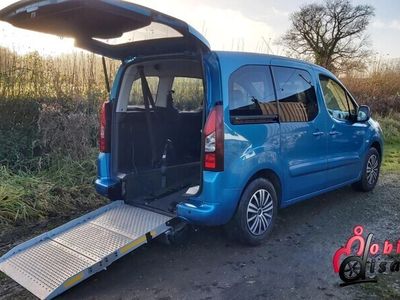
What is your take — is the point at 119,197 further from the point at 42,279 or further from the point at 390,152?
the point at 390,152

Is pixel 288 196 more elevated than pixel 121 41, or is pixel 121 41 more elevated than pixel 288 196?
pixel 121 41

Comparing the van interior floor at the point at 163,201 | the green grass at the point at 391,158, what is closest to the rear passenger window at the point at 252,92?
the van interior floor at the point at 163,201

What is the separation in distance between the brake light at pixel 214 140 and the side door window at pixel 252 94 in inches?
6.4

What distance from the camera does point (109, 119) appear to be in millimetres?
4133

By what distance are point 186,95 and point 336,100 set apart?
6.61 feet

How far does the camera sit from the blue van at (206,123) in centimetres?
324

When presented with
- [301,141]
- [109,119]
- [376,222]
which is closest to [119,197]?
[109,119]

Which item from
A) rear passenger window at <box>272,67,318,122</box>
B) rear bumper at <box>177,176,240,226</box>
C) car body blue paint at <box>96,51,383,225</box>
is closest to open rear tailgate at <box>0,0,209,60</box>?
car body blue paint at <box>96,51,383,225</box>

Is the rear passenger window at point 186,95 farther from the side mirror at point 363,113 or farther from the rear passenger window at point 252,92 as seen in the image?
the side mirror at point 363,113

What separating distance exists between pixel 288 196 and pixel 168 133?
165cm

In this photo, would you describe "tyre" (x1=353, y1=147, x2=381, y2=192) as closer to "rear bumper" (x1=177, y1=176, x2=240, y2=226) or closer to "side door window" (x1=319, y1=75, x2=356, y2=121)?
"side door window" (x1=319, y1=75, x2=356, y2=121)

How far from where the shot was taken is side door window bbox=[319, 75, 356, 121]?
467 cm

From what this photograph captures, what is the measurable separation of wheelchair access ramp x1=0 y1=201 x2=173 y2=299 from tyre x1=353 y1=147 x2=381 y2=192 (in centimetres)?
347
